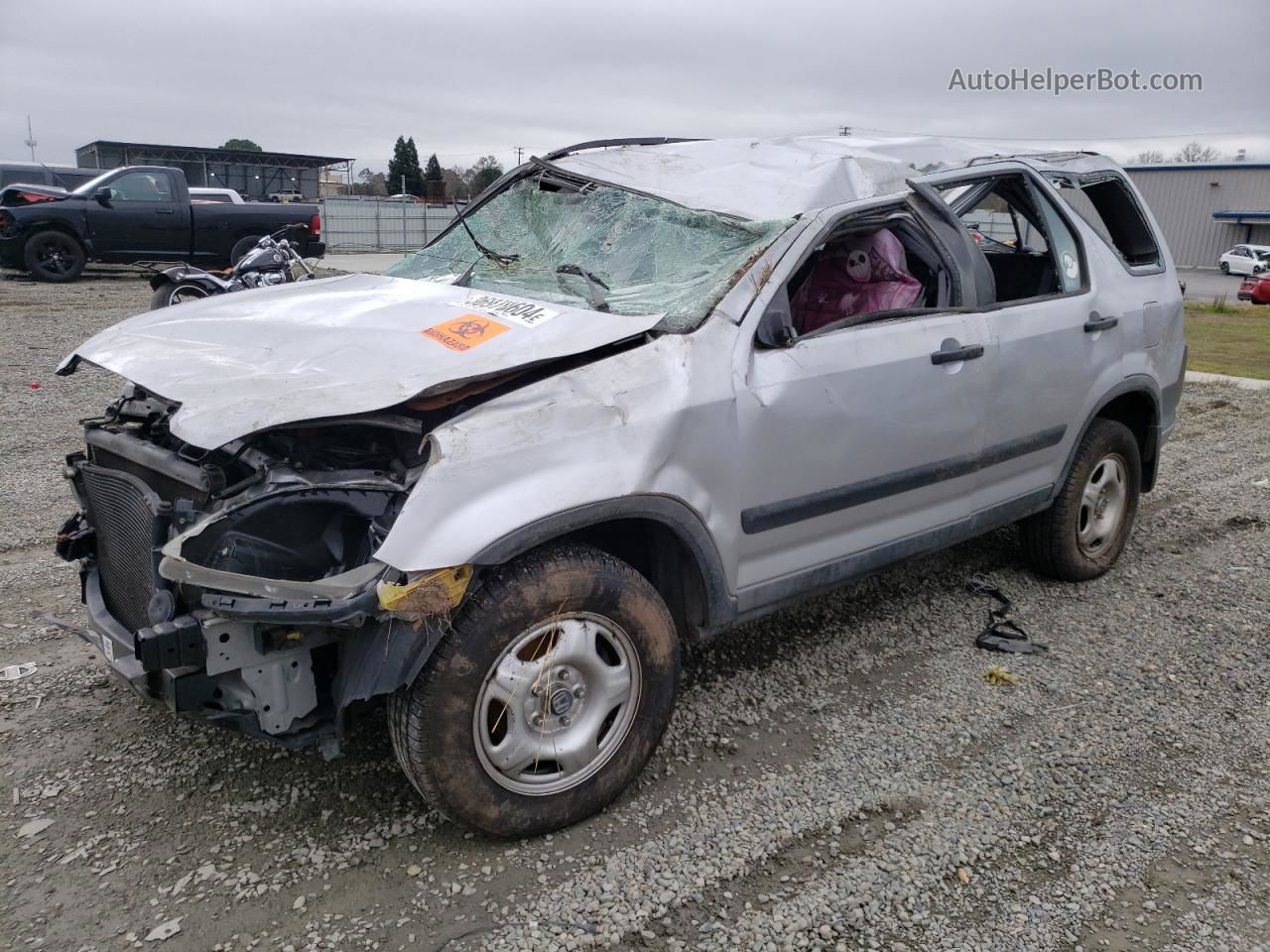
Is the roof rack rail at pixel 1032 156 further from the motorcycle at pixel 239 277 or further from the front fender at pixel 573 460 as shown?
the motorcycle at pixel 239 277

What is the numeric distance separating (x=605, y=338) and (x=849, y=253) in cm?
136

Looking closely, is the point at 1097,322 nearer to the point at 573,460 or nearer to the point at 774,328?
the point at 774,328

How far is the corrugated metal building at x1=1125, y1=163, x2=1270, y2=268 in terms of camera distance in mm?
54062

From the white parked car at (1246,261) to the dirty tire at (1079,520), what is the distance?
142 feet

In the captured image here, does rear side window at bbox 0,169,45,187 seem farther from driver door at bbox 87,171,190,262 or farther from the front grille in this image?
the front grille

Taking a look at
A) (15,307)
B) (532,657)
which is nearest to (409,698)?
(532,657)

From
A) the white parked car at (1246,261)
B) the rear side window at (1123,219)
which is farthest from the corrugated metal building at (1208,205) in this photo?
the rear side window at (1123,219)

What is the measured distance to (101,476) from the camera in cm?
297

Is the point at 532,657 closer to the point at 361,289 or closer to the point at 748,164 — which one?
the point at 361,289

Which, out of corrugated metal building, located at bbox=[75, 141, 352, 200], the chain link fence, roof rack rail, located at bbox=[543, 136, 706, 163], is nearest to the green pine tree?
corrugated metal building, located at bbox=[75, 141, 352, 200]

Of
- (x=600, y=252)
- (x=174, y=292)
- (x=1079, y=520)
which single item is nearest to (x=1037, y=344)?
(x=1079, y=520)

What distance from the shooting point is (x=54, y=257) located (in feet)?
51.5

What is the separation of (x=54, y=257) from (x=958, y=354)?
16.0m

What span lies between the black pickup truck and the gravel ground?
13.0 meters
